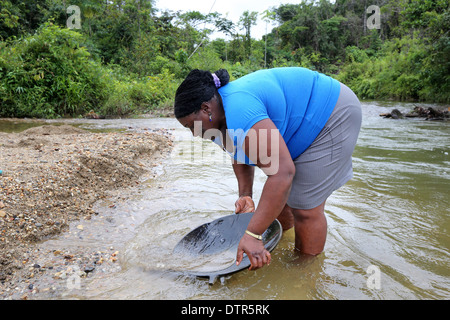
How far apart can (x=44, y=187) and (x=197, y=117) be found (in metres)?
1.65

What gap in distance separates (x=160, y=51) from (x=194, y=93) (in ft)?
55.6

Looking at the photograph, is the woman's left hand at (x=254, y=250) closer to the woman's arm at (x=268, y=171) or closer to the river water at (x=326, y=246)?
the woman's arm at (x=268, y=171)

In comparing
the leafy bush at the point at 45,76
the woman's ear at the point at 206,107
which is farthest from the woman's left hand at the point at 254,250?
the leafy bush at the point at 45,76

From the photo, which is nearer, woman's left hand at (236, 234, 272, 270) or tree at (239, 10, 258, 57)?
woman's left hand at (236, 234, 272, 270)

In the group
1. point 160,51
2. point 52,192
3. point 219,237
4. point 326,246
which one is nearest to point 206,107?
point 219,237

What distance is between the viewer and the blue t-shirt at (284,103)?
1.44 metres

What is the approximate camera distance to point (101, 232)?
230 centimetres

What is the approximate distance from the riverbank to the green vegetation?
4.52 metres

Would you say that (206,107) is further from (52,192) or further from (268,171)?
(52,192)

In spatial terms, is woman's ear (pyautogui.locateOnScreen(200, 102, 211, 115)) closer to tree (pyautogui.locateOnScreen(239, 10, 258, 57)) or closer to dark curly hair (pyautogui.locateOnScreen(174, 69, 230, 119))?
dark curly hair (pyautogui.locateOnScreen(174, 69, 230, 119))

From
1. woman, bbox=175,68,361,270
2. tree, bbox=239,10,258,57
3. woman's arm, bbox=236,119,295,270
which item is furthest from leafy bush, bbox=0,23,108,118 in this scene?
tree, bbox=239,10,258,57

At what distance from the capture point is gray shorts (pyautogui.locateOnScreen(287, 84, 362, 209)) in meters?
1.75

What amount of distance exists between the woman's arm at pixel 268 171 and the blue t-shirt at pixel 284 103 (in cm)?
5

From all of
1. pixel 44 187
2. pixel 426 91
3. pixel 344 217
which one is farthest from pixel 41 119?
pixel 426 91
